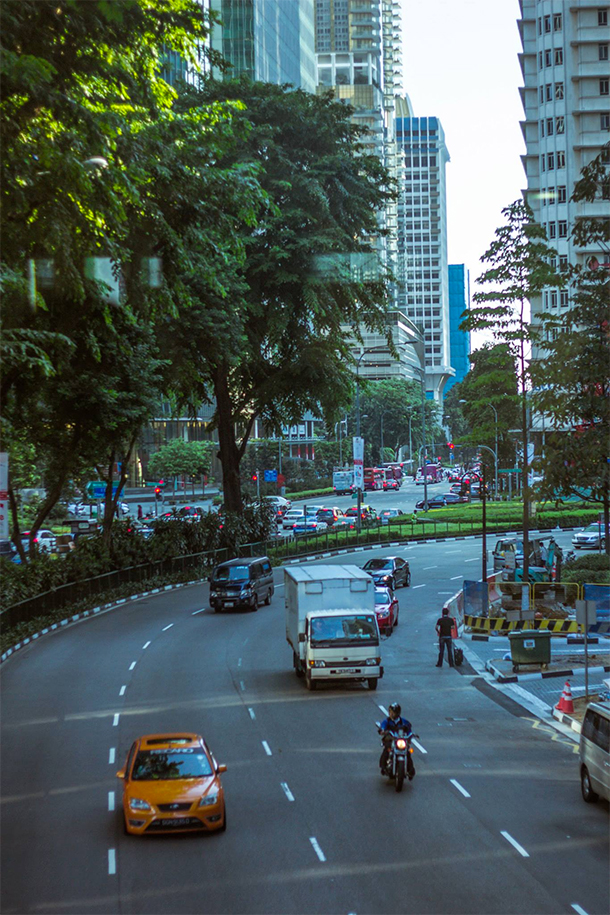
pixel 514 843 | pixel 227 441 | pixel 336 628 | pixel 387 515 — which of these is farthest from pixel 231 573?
pixel 387 515

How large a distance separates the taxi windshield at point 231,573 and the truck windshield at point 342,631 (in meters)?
16.4

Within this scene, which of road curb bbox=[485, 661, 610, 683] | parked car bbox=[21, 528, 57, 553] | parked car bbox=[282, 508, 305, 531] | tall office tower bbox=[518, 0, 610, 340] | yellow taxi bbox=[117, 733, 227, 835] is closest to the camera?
yellow taxi bbox=[117, 733, 227, 835]

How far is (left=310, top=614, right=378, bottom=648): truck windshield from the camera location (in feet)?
81.0

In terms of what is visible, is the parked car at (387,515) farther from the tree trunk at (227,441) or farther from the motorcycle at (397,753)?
the motorcycle at (397,753)

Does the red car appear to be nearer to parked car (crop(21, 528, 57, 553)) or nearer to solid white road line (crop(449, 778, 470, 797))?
solid white road line (crop(449, 778, 470, 797))

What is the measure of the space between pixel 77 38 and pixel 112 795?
39.9 ft

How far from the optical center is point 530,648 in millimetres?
27438

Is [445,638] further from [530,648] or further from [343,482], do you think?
[343,482]

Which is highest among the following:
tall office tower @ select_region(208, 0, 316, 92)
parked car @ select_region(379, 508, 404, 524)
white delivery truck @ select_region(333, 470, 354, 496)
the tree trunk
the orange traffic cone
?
tall office tower @ select_region(208, 0, 316, 92)

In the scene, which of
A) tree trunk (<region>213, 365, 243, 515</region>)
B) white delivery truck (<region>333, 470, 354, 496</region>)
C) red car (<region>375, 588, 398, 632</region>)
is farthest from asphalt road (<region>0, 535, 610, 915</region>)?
white delivery truck (<region>333, 470, 354, 496</region>)

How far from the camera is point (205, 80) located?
157ft

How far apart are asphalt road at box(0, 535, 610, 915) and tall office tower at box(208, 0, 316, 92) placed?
3451 inches

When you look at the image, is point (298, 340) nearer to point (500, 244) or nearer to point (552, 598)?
point (500, 244)

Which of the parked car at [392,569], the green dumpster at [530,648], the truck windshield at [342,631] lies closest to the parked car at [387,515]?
the parked car at [392,569]
